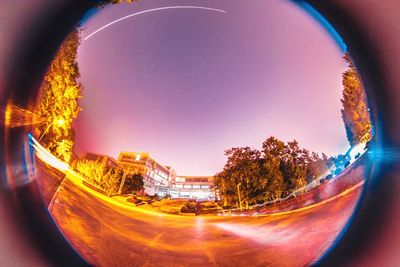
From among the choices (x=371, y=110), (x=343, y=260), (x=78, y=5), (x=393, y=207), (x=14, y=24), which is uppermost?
(x=78, y=5)

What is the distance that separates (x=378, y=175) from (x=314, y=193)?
1.49 feet

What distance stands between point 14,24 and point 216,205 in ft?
4.91

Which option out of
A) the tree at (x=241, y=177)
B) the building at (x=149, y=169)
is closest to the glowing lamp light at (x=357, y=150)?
the tree at (x=241, y=177)

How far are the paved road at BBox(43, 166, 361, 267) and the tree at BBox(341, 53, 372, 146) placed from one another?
54 centimetres

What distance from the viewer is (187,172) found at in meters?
1.00

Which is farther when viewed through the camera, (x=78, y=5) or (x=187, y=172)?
(x=78, y=5)

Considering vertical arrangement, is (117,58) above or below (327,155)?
above

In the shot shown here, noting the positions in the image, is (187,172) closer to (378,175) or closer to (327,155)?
(327,155)

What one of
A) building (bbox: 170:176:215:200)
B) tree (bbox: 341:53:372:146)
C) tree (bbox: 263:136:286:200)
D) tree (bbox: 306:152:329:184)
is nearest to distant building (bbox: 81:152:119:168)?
building (bbox: 170:176:215:200)

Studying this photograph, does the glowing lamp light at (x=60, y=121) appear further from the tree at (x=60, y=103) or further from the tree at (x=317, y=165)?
the tree at (x=317, y=165)

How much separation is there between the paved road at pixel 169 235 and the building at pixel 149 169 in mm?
144

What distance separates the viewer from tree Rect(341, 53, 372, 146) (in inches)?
40.6

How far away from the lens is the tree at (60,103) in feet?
3.17

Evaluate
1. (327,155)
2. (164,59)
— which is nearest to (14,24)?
(164,59)
